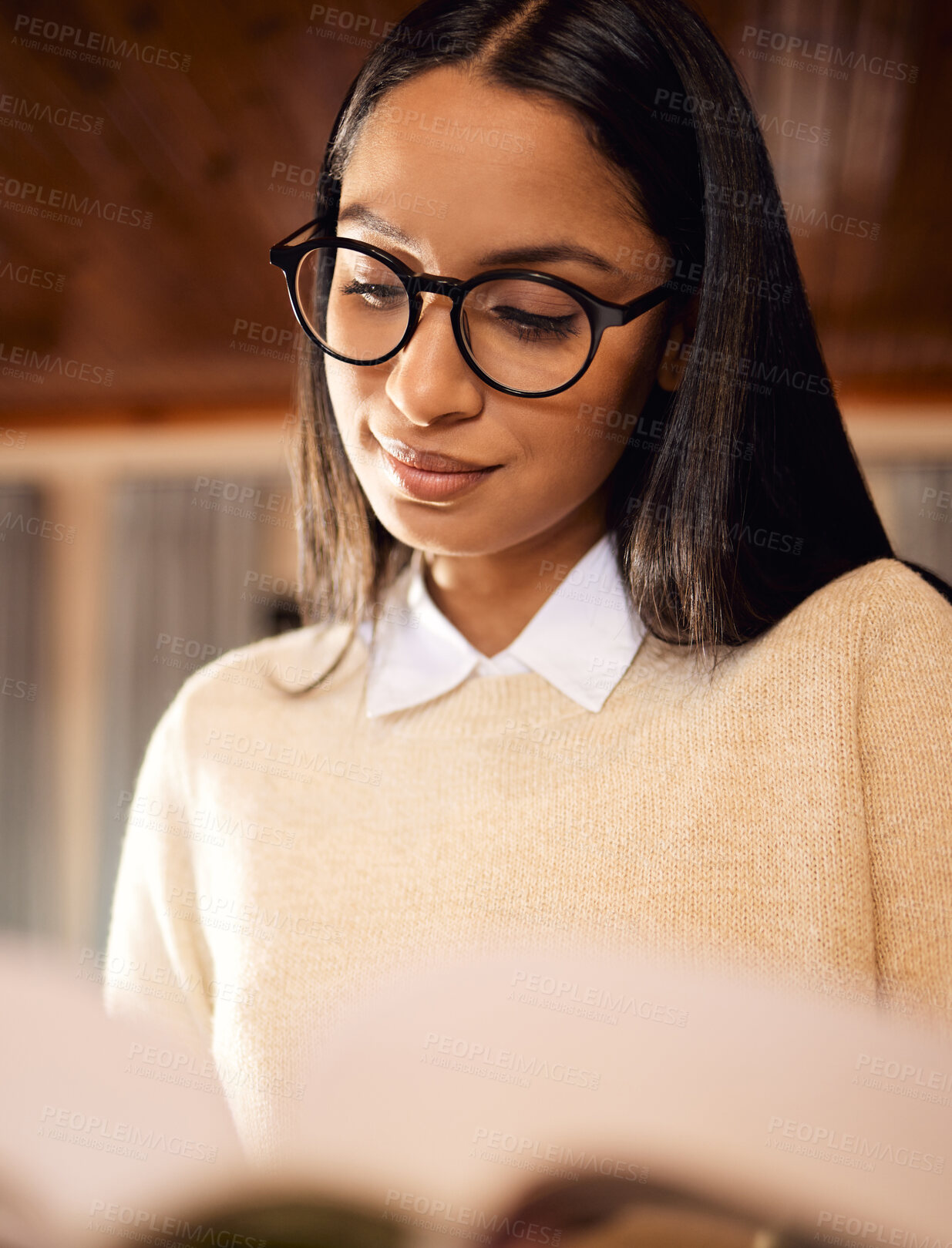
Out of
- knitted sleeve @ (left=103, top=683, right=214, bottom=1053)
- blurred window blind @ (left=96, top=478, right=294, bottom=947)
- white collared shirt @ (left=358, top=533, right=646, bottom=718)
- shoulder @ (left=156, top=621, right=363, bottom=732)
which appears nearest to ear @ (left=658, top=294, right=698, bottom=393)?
white collared shirt @ (left=358, top=533, right=646, bottom=718)

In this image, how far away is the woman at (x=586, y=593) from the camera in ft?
1.73

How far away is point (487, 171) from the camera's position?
0.52 metres

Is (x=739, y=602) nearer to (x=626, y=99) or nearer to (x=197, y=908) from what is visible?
(x=626, y=99)

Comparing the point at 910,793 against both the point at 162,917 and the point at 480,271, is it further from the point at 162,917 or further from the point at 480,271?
the point at 162,917

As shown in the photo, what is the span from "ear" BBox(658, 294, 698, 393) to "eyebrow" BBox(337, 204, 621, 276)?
8 centimetres

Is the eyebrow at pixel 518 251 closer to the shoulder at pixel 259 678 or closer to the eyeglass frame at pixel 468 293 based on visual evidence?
→ the eyeglass frame at pixel 468 293

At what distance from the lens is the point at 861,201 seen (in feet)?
6.50

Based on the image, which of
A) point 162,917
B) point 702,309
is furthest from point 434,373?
point 162,917

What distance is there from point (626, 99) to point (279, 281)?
5.43 feet

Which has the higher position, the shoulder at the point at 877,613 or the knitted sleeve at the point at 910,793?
the shoulder at the point at 877,613

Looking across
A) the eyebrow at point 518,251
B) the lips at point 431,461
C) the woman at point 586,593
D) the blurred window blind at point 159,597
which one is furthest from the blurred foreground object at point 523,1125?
the blurred window blind at point 159,597

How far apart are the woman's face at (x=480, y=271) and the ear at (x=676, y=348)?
16mm

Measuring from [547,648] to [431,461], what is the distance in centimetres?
17

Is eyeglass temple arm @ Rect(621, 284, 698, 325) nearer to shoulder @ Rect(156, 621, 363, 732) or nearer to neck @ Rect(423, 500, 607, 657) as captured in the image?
neck @ Rect(423, 500, 607, 657)
